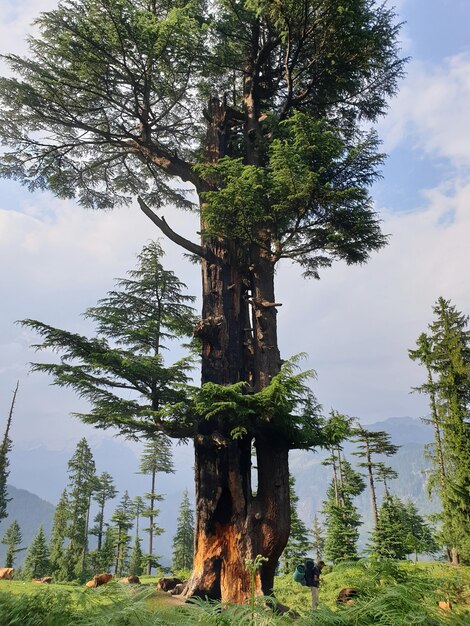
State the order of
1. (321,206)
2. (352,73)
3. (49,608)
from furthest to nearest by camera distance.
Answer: (352,73) < (321,206) < (49,608)

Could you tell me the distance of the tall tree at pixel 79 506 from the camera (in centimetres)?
3866

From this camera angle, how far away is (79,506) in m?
41.0

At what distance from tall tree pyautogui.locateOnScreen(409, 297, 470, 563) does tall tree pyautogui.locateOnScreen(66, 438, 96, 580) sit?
3176cm

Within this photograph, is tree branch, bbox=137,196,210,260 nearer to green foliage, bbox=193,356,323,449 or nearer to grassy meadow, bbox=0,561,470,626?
green foliage, bbox=193,356,323,449

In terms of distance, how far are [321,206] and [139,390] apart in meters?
6.28

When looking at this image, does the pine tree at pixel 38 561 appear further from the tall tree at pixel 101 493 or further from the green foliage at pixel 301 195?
the green foliage at pixel 301 195

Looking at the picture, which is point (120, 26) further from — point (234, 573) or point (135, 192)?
point (234, 573)

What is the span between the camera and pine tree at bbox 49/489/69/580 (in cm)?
3788

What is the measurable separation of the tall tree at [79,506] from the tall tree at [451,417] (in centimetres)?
3176

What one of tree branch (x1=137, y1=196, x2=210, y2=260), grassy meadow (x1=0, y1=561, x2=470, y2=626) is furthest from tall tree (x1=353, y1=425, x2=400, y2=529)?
grassy meadow (x1=0, y1=561, x2=470, y2=626)

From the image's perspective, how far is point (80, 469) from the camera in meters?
42.2

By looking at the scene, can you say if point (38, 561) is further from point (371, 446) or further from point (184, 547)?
point (371, 446)

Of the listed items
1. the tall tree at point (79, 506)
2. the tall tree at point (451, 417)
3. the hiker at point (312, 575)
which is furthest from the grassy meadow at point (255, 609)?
the tall tree at point (79, 506)

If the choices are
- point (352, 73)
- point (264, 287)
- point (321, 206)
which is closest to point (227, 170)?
point (321, 206)
